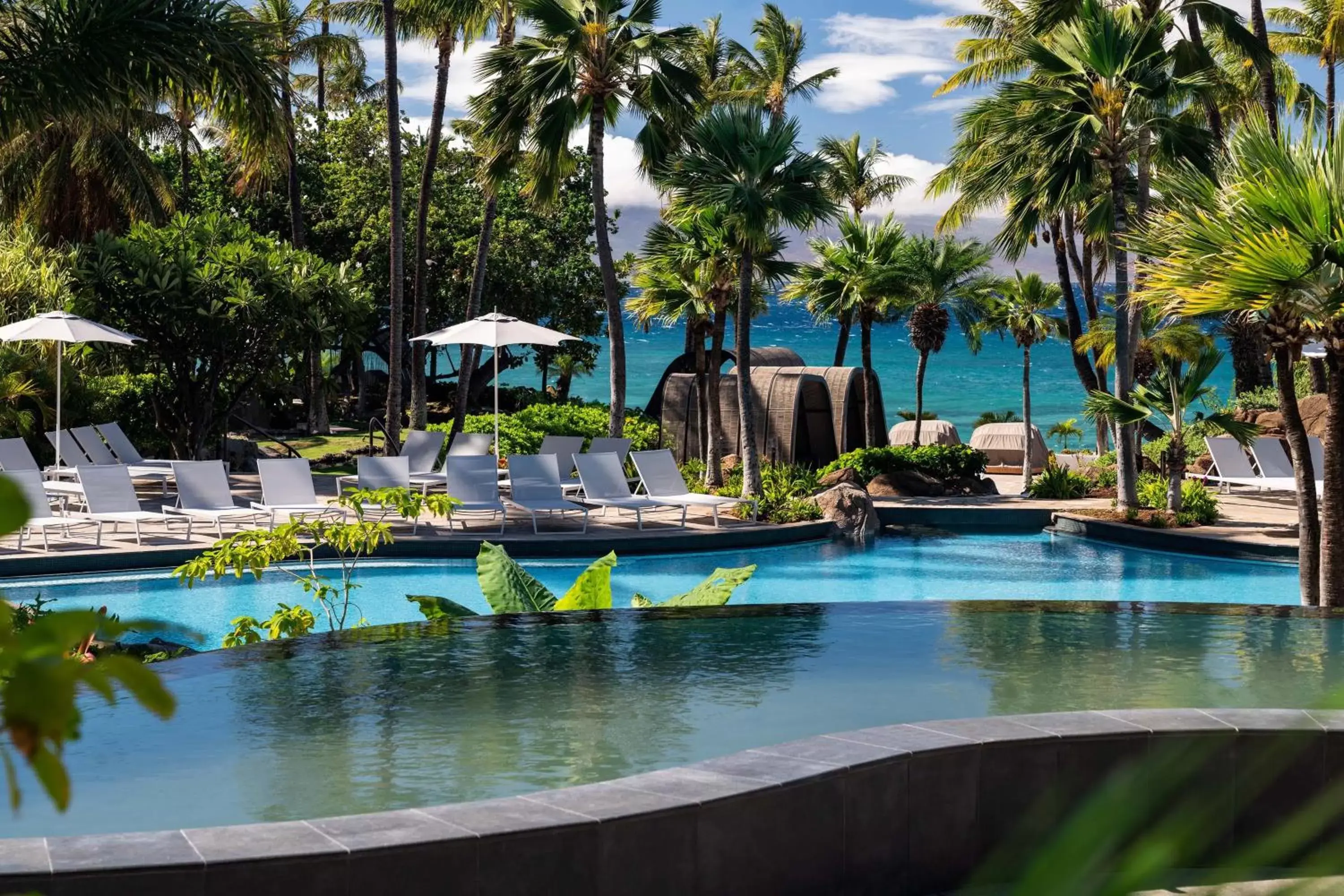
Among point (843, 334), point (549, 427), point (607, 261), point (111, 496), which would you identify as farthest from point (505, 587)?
point (843, 334)

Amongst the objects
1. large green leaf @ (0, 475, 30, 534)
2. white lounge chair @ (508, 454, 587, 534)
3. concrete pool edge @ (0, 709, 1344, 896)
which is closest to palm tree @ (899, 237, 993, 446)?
white lounge chair @ (508, 454, 587, 534)

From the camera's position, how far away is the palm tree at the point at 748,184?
17297 mm

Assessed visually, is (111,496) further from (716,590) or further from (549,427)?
(549,427)

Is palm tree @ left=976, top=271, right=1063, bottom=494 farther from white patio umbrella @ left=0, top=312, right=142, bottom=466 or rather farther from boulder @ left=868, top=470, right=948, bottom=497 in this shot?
white patio umbrella @ left=0, top=312, right=142, bottom=466

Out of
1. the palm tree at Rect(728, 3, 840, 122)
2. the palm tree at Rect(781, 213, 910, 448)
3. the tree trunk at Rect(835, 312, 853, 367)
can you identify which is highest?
the palm tree at Rect(728, 3, 840, 122)

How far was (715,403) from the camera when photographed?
2033 cm

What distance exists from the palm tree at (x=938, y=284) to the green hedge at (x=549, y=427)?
24.2 feet

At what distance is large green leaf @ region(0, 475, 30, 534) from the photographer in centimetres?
47

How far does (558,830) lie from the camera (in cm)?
398

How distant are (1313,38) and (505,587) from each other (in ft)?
97.2

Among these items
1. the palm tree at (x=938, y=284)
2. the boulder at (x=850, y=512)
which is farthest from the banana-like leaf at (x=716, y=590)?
the palm tree at (x=938, y=284)

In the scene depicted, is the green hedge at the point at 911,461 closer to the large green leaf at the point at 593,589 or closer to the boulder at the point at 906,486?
the boulder at the point at 906,486

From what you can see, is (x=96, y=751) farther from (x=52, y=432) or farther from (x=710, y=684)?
(x=52, y=432)

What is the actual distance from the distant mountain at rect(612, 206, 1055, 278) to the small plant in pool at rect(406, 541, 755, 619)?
9993 mm
